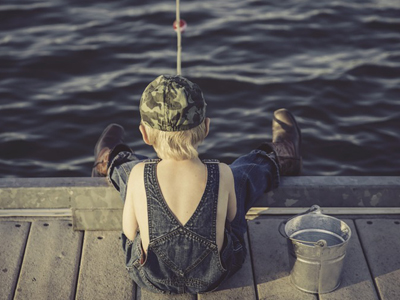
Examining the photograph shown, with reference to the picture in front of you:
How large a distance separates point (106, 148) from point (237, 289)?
1491mm

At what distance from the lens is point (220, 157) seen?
601cm

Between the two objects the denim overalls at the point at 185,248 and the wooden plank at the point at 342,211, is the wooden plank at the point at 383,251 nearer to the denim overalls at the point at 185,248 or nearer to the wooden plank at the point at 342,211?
the wooden plank at the point at 342,211

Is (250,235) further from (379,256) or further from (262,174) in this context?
(379,256)

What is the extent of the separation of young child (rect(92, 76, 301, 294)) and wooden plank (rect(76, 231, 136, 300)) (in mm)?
117

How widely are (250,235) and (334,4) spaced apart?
17.3 feet

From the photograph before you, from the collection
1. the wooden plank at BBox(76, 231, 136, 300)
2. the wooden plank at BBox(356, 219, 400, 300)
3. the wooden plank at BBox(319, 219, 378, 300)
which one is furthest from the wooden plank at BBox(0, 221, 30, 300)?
the wooden plank at BBox(356, 219, 400, 300)

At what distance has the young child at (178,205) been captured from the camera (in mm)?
2885

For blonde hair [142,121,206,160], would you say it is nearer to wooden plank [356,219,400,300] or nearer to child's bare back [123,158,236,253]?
child's bare back [123,158,236,253]

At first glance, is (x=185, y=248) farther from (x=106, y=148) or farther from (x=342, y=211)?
(x=106, y=148)

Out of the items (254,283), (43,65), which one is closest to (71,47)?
(43,65)

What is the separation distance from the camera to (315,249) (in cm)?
307

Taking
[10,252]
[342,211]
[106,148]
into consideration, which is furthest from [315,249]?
[106,148]

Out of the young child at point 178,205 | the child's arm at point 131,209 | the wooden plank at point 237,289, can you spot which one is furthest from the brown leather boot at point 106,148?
the wooden plank at point 237,289

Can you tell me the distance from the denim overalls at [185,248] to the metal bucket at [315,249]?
275 mm
